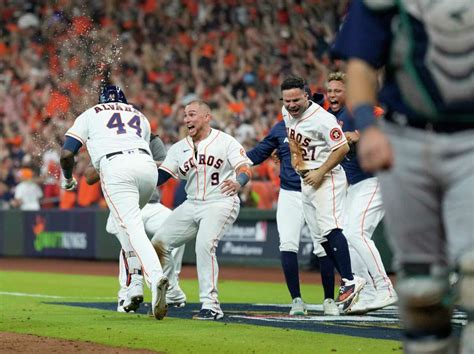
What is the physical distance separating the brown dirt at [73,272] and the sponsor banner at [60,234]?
235 millimetres

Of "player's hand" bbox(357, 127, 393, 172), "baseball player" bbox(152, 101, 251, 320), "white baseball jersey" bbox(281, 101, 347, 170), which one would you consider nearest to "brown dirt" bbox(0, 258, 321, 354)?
→ "baseball player" bbox(152, 101, 251, 320)

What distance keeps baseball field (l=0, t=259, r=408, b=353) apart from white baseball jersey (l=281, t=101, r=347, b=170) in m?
1.55

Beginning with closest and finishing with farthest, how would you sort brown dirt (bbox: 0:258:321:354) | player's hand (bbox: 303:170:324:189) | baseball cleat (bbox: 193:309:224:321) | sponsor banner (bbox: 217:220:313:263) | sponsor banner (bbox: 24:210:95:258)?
brown dirt (bbox: 0:258:321:354) < baseball cleat (bbox: 193:309:224:321) < player's hand (bbox: 303:170:324:189) < sponsor banner (bbox: 217:220:313:263) < sponsor banner (bbox: 24:210:95:258)

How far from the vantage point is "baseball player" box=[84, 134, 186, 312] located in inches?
405

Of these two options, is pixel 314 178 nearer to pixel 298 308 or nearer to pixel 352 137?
pixel 352 137

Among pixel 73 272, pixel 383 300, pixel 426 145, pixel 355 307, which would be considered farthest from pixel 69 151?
pixel 73 272

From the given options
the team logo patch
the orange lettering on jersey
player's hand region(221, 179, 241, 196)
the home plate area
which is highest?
the team logo patch

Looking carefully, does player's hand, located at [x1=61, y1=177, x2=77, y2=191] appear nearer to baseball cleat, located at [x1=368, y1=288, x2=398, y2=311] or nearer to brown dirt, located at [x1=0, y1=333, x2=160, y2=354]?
brown dirt, located at [x1=0, y1=333, x2=160, y2=354]

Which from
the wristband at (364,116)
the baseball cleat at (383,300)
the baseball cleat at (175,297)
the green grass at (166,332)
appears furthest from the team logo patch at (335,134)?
the wristband at (364,116)

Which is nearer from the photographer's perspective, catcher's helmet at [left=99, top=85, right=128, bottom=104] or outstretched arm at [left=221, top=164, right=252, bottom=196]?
outstretched arm at [left=221, top=164, right=252, bottom=196]

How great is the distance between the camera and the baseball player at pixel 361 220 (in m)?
10.6

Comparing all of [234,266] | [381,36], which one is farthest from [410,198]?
[234,266]

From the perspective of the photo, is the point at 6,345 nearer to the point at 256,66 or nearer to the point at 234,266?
the point at 234,266

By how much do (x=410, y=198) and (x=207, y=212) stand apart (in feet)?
20.0
